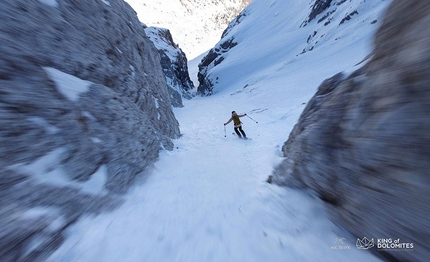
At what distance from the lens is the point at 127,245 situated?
7.36 ft

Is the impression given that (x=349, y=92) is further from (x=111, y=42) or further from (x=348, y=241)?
(x=111, y=42)

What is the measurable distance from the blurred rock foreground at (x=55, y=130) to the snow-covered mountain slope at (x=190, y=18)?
11117 cm

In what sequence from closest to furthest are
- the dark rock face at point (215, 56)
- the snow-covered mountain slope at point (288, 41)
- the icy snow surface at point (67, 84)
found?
1. the icy snow surface at point (67, 84)
2. the snow-covered mountain slope at point (288, 41)
3. the dark rock face at point (215, 56)

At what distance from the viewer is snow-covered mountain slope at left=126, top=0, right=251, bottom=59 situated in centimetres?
10211

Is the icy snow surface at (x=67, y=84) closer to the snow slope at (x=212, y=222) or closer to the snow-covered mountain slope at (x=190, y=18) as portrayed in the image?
the snow slope at (x=212, y=222)

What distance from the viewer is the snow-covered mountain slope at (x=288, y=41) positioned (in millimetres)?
20422

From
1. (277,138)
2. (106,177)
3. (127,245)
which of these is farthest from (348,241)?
(277,138)

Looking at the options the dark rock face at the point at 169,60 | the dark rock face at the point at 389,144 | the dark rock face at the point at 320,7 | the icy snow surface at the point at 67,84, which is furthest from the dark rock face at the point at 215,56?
the dark rock face at the point at 389,144

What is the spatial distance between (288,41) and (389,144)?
4508 cm

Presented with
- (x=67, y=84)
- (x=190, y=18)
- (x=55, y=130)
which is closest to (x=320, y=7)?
(x=67, y=84)

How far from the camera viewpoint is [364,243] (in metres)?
1.92

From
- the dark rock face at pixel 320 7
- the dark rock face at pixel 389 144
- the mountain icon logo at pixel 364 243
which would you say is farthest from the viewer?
the dark rock face at pixel 320 7

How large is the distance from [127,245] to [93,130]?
2.47 metres

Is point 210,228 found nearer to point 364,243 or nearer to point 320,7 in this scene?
point 364,243
